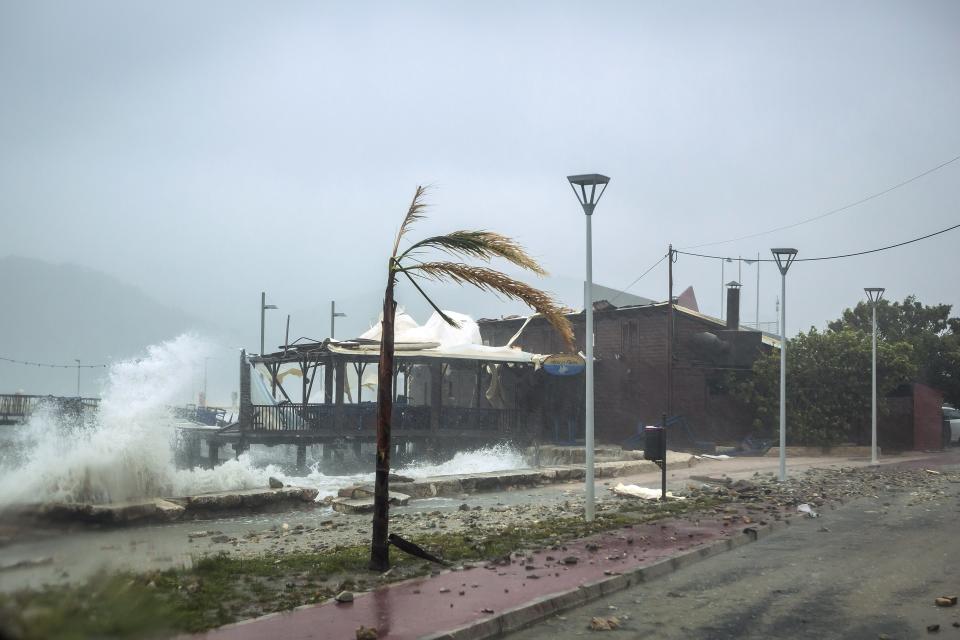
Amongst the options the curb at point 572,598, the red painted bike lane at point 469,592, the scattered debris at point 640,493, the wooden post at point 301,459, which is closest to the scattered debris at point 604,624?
the curb at point 572,598

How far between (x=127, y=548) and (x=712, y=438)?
32573mm

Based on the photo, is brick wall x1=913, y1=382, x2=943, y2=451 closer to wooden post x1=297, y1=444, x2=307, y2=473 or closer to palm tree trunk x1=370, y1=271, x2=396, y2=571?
wooden post x1=297, y1=444, x2=307, y2=473

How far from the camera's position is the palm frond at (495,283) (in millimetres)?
9398

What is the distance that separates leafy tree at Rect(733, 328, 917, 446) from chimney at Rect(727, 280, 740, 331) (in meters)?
3.55

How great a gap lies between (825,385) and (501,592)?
28.2 metres

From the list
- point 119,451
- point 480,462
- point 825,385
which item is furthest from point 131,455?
point 825,385

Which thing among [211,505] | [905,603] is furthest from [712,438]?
[905,603]

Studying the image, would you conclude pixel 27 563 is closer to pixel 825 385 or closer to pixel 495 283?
pixel 495 283

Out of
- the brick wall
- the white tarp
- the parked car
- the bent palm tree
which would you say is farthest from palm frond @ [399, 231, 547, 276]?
the parked car

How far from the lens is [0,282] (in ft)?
204

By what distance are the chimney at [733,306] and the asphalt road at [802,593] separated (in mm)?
24694

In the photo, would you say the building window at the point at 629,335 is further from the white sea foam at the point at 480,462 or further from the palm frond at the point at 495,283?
the palm frond at the point at 495,283

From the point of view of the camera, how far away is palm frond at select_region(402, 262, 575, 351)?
30.8ft

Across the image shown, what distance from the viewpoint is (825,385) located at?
108ft
